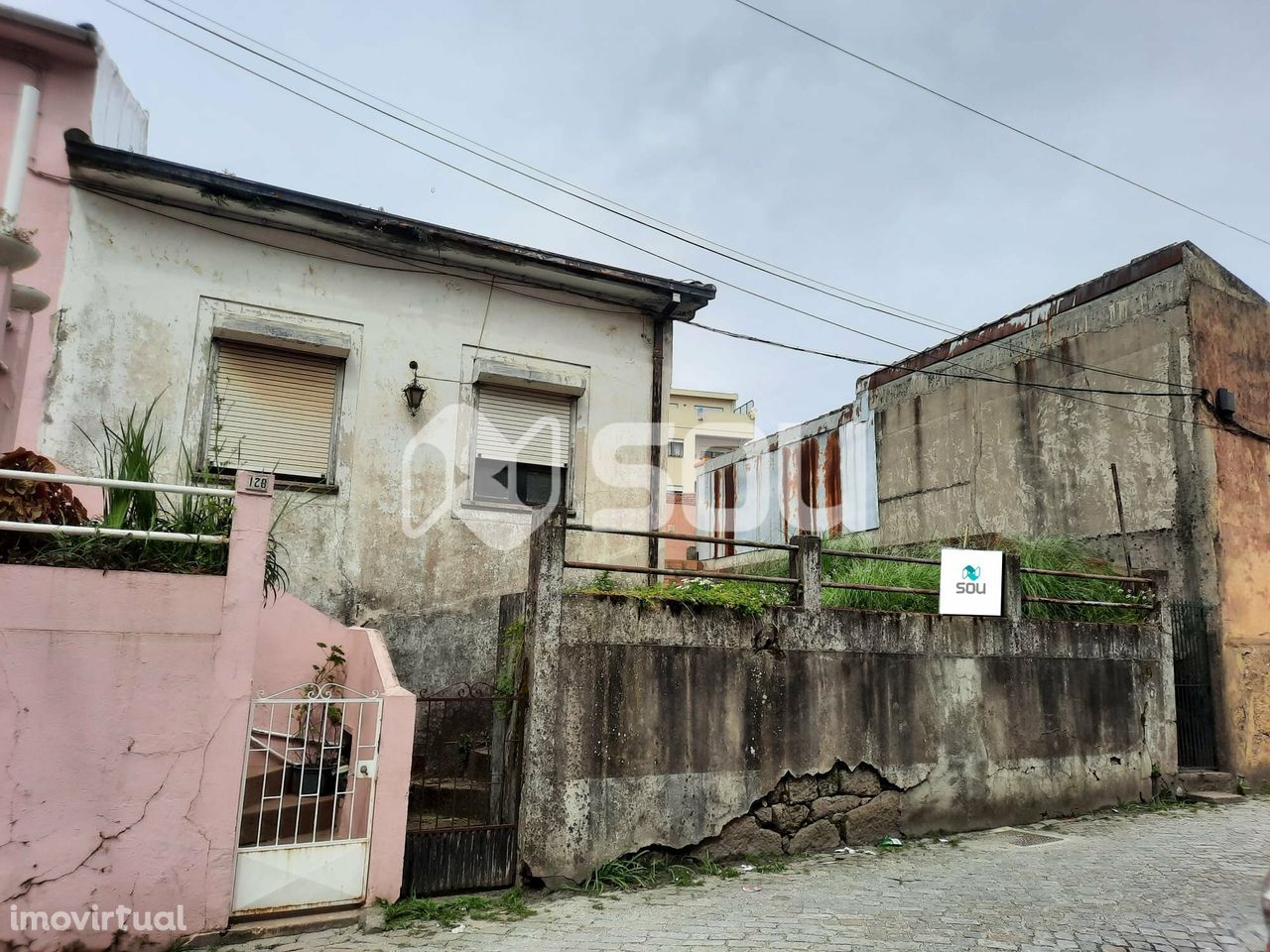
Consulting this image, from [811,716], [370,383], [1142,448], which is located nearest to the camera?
[811,716]

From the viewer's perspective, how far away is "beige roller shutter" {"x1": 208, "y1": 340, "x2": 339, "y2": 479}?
822 cm

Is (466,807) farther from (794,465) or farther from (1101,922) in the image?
(794,465)

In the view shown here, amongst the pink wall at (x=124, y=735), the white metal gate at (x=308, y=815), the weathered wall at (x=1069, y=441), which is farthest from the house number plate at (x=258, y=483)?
the weathered wall at (x=1069, y=441)

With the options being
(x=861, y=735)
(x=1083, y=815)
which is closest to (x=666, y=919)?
(x=861, y=735)

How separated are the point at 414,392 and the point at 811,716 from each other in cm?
532

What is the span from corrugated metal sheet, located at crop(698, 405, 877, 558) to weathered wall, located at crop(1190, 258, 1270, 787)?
6419 mm

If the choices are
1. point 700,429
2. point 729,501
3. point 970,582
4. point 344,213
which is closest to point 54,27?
point 344,213

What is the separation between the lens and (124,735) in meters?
5.03

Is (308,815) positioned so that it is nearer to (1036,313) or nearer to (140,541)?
(140,541)

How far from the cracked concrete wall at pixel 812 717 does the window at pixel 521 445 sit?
2.96m

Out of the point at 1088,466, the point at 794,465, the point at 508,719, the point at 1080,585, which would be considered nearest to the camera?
the point at 508,719

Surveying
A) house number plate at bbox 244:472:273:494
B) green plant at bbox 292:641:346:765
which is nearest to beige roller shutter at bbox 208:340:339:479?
green plant at bbox 292:641:346:765

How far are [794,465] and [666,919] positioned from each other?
14.6 meters

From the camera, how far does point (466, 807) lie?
6664 millimetres
